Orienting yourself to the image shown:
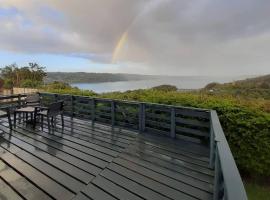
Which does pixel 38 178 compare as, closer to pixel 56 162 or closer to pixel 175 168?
pixel 56 162

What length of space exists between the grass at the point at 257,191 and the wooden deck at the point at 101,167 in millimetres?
1823

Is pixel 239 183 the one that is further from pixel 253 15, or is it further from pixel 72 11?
pixel 253 15

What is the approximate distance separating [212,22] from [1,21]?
11097 millimetres

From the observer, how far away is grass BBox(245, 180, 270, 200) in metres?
5.07

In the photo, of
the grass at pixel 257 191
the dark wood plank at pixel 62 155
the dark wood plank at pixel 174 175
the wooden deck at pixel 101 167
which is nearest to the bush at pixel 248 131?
the grass at pixel 257 191

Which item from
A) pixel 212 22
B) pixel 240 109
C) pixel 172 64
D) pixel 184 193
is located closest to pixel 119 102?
pixel 240 109

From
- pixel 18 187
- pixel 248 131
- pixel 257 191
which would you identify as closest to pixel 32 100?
pixel 18 187

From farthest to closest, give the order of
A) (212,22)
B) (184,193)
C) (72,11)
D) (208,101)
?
(212,22)
(72,11)
(208,101)
(184,193)

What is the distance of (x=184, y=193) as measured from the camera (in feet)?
8.96

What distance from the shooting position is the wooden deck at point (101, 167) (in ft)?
9.02

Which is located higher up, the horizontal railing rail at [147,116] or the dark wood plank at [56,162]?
the horizontal railing rail at [147,116]

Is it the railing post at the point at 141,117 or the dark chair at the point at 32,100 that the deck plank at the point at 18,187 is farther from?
the dark chair at the point at 32,100

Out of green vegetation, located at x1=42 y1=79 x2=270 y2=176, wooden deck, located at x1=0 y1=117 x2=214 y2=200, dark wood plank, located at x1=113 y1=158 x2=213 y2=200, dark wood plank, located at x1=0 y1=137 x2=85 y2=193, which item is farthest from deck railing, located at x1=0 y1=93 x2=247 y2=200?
dark wood plank, located at x1=0 y1=137 x2=85 y2=193

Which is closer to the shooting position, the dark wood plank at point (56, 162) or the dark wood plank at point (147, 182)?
the dark wood plank at point (147, 182)
